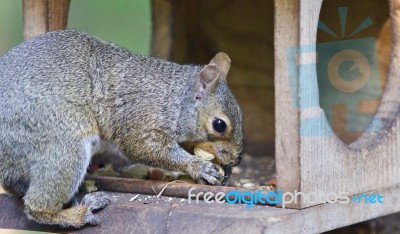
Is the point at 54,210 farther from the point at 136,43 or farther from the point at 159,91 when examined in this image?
the point at 136,43

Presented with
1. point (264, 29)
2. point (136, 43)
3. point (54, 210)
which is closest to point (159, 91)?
point (54, 210)

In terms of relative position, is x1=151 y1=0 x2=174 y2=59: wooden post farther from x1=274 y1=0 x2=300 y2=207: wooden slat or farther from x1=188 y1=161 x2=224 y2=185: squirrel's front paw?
x1=274 y1=0 x2=300 y2=207: wooden slat

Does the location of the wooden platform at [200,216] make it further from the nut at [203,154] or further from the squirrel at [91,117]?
the nut at [203,154]

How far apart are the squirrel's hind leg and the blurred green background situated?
94.7 inches

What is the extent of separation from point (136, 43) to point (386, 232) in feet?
7.36

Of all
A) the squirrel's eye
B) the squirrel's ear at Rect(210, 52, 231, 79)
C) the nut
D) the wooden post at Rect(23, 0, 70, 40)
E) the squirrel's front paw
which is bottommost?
the squirrel's front paw

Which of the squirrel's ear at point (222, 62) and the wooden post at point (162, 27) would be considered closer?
the squirrel's ear at point (222, 62)

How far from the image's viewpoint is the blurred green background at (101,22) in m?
5.19

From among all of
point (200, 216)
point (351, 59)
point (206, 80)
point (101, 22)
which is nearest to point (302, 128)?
point (200, 216)

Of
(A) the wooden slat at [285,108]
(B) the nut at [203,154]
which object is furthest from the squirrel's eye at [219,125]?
(A) the wooden slat at [285,108]

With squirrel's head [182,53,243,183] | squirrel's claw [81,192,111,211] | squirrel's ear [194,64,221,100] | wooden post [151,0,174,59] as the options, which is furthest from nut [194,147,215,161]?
wooden post [151,0,174,59]

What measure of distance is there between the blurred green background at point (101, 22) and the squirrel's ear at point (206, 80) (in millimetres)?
2165

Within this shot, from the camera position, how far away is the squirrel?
2.70m

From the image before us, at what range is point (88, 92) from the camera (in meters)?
2.85
